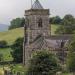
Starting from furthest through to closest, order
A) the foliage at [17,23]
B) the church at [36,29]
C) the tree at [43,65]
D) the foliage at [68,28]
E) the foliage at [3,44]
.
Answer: the foliage at [17,23]
the foliage at [68,28]
the foliage at [3,44]
the church at [36,29]
the tree at [43,65]

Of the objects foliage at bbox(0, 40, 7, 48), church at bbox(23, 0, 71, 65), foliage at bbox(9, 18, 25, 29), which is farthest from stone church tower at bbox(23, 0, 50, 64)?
foliage at bbox(9, 18, 25, 29)

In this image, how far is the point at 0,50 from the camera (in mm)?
122312

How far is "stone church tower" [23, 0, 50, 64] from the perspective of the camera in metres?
94.9

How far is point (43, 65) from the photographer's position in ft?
220

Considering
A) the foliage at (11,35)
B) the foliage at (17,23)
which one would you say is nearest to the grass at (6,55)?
the foliage at (11,35)

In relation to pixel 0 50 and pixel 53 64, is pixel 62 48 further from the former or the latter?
pixel 0 50

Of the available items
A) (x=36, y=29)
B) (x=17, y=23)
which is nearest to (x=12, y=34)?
(x=17, y=23)

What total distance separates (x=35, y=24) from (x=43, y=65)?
28871mm

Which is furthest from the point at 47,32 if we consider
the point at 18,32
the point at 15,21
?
the point at 15,21

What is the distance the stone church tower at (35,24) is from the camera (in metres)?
94.9

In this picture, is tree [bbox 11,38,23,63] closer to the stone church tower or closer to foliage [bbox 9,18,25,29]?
the stone church tower

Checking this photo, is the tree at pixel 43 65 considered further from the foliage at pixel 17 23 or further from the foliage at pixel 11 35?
the foliage at pixel 17 23

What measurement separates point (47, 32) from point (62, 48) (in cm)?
891

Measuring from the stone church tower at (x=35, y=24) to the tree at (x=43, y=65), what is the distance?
2480cm
